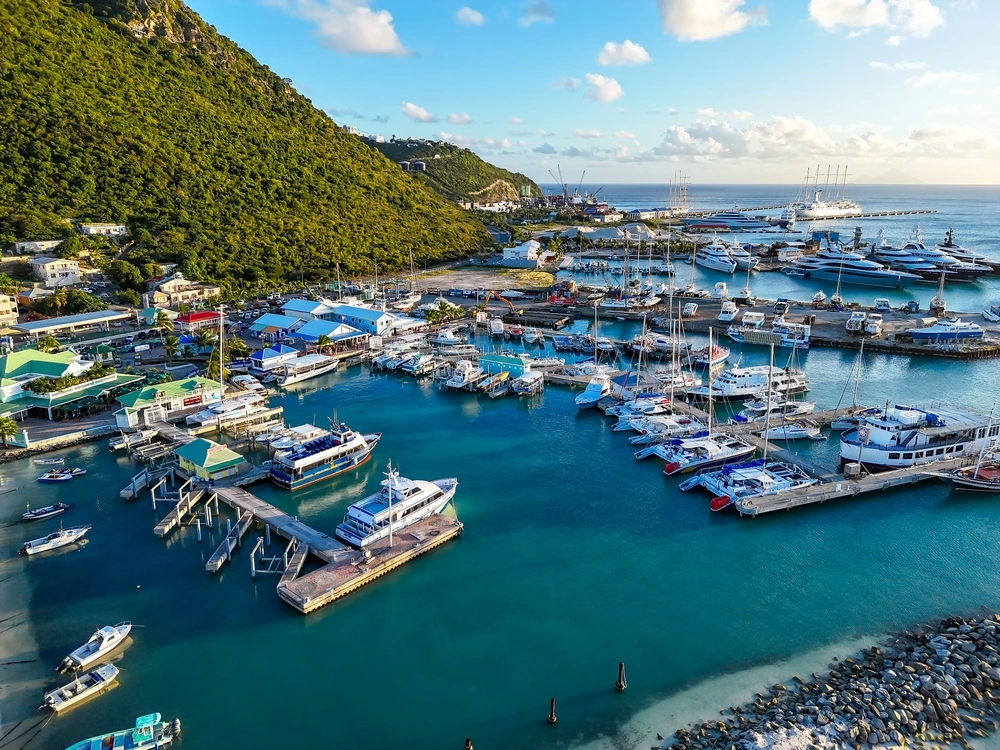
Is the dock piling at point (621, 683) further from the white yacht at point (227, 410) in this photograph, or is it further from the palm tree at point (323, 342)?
the palm tree at point (323, 342)

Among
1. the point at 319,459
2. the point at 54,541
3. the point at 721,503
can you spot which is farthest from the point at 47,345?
the point at 721,503

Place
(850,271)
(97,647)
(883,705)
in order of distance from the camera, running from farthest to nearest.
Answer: (850,271)
(97,647)
(883,705)

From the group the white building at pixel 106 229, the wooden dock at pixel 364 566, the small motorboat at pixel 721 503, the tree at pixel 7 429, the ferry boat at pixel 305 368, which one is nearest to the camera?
the wooden dock at pixel 364 566

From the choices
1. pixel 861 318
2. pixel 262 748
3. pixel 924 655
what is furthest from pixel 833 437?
pixel 262 748

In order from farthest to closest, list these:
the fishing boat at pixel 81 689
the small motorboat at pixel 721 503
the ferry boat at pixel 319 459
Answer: the ferry boat at pixel 319 459 → the small motorboat at pixel 721 503 → the fishing boat at pixel 81 689

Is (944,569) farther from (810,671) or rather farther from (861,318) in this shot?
(861,318)

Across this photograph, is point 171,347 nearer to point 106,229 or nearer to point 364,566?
point 364,566

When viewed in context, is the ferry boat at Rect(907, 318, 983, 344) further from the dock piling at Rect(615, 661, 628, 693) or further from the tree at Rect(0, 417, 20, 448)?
the tree at Rect(0, 417, 20, 448)

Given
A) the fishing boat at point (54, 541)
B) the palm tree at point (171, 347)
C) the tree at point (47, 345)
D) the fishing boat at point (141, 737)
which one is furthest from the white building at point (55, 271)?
the fishing boat at point (141, 737)
